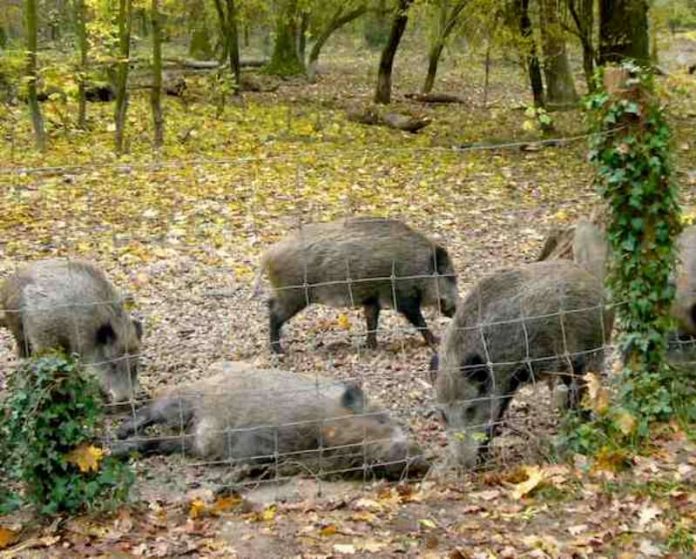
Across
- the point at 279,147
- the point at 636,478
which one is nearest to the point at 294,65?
the point at 279,147

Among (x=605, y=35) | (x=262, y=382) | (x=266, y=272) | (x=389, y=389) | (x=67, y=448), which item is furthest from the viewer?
(x=605, y=35)

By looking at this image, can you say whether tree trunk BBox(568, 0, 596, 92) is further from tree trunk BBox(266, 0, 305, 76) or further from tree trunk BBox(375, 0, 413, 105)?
tree trunk BBox(266, 0, 305, 76)

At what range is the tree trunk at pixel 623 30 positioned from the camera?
14047 mm

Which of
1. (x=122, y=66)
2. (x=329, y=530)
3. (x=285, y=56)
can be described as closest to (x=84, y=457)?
(x=329, y=530)

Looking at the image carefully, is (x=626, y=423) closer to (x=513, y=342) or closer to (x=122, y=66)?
(x=513, y=342)

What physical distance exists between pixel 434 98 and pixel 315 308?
13.5 metres

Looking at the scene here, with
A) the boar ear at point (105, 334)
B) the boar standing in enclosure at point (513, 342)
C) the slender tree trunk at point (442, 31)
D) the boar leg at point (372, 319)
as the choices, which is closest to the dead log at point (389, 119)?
the slender tree trunk at point (442, 31)

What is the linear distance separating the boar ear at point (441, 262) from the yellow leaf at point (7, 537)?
3.98m

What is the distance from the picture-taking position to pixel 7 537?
398cm

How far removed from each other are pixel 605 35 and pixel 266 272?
8691 millimetres

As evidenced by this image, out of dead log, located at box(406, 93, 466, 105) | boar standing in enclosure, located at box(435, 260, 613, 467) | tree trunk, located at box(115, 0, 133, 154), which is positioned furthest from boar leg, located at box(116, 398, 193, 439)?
dead log, located at box(406, 93, 466, 105)

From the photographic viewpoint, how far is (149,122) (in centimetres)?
1645

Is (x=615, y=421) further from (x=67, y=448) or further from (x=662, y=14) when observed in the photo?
(x=662, y=14)

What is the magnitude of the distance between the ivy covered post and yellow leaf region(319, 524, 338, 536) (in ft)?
4.72
